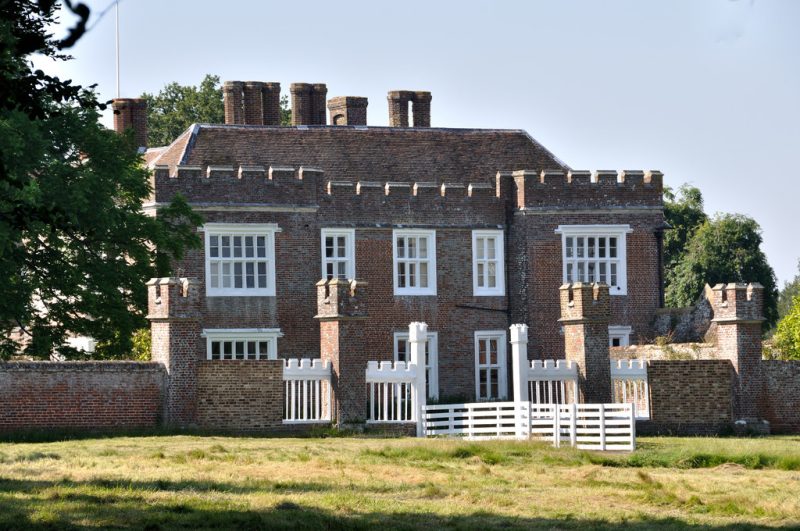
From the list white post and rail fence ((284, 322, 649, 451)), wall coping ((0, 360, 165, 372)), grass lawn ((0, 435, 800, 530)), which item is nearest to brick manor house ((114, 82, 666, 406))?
white post and rail fence ((284, 322, 649, 451))

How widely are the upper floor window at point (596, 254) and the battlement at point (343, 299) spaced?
34.5 feet

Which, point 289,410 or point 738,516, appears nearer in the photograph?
point 738,516

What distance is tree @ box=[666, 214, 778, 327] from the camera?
209 ft

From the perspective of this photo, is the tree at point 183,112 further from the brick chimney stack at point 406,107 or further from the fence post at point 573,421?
the fence post at point 573,421

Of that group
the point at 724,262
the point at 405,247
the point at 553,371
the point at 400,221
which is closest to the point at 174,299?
the point at 553,371

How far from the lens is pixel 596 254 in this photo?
43.7m

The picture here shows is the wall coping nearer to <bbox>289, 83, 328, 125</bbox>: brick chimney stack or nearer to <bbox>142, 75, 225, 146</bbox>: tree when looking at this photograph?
<bbox>289, 83, 328, 125</bbox>: brick chimney stack

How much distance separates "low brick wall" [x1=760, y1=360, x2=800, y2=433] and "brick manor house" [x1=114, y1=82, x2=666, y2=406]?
833 cm

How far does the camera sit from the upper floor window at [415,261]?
4297 cm

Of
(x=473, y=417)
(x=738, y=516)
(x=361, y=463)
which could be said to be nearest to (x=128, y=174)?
(x=473, y=417)

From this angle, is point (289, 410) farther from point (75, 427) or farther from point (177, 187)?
point (177, 187)

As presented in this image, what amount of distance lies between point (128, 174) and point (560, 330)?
12.5 metres

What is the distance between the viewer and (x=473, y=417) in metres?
34.3

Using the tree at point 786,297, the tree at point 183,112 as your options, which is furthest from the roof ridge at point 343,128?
the tree at point 786,297
